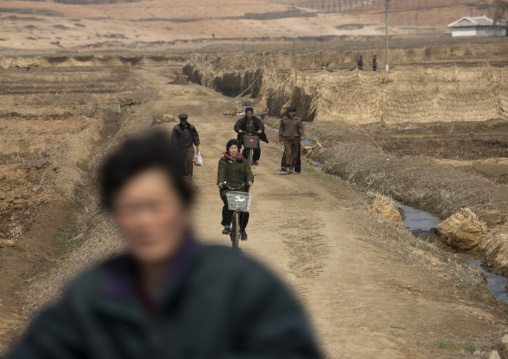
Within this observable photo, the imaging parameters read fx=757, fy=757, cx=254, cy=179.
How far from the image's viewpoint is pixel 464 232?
49.2ft

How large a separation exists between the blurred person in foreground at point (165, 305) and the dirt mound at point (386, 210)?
47.7 feet

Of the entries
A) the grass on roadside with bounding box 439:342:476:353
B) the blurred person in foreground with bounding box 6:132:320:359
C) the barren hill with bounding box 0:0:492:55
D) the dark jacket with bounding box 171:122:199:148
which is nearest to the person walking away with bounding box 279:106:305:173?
the dark jacket with bounding box 171:122:199:148

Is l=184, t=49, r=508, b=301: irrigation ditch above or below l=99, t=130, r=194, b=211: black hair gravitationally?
below

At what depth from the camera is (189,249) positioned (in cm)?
185

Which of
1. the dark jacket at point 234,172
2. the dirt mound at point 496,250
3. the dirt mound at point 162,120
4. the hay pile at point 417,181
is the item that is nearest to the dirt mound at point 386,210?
the hay pile at point 417,181

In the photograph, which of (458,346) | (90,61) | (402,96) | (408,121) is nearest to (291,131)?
(458,346)

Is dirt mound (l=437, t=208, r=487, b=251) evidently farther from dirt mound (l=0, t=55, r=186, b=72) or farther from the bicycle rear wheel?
dirt mound (l=0, t=55, r=186, b=72)

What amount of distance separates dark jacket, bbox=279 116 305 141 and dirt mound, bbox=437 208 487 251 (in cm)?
528

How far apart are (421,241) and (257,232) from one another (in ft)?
11.1

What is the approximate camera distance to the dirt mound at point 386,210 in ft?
53.4

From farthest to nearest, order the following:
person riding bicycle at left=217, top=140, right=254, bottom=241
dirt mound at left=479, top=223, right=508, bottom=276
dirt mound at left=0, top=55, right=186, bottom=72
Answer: dirt mound at left=0, top=55, right=186, bottom=72, dirt mound at left=479, top=223, right=508, bottom=276, person riding bicycle at left=217, top=140, right=254, bottom=241

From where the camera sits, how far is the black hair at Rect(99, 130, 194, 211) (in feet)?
6.40

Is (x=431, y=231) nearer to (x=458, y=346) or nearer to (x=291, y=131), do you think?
(x=291, y=131)

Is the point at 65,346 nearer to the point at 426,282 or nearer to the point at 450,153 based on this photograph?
the point at 426,282
